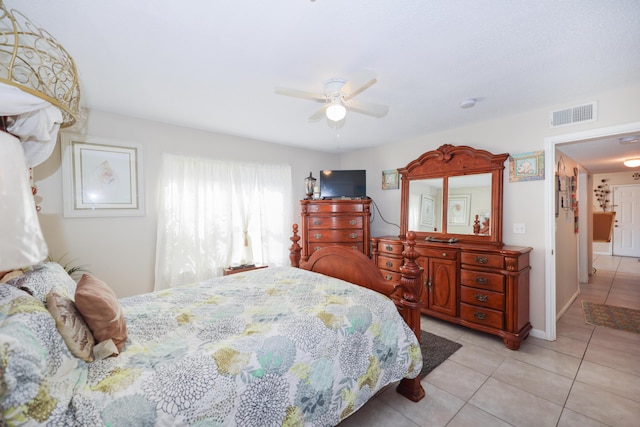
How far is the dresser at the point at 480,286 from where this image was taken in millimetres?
2607

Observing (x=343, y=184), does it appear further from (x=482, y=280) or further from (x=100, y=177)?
(x=100, y=177)

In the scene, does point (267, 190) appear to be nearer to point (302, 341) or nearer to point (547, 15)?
point (302, 341)

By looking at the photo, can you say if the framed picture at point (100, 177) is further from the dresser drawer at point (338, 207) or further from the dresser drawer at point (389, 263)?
the dresser drawer at point (389, 263)

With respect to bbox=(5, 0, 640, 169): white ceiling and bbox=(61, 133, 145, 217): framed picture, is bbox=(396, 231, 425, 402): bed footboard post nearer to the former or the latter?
bbox=(5, 0, 640, 169): white ceiling

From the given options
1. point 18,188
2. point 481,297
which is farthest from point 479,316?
point 18,188

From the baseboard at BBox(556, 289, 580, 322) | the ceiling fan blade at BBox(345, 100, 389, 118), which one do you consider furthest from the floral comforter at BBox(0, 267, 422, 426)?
the baseboard at BBox(556, 289, 580, 322)

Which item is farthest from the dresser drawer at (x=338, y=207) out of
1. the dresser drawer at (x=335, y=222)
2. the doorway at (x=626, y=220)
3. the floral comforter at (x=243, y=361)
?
the doorway at (x=626, y=220)

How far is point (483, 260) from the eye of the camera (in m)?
2.78

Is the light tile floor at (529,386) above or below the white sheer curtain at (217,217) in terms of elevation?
below

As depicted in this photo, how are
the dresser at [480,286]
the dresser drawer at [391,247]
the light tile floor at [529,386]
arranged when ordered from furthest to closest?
the dresser drawer at [391,247] < the dresser at [480,286] < the light tile floor at [529,386]

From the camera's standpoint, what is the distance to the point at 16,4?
1.34 metres

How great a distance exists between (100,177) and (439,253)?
12.3ft

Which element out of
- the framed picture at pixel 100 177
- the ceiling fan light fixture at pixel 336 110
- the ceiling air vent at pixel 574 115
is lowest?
the framed picture at pixel 100 177

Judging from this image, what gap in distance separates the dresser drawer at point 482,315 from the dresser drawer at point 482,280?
229 millimetres
